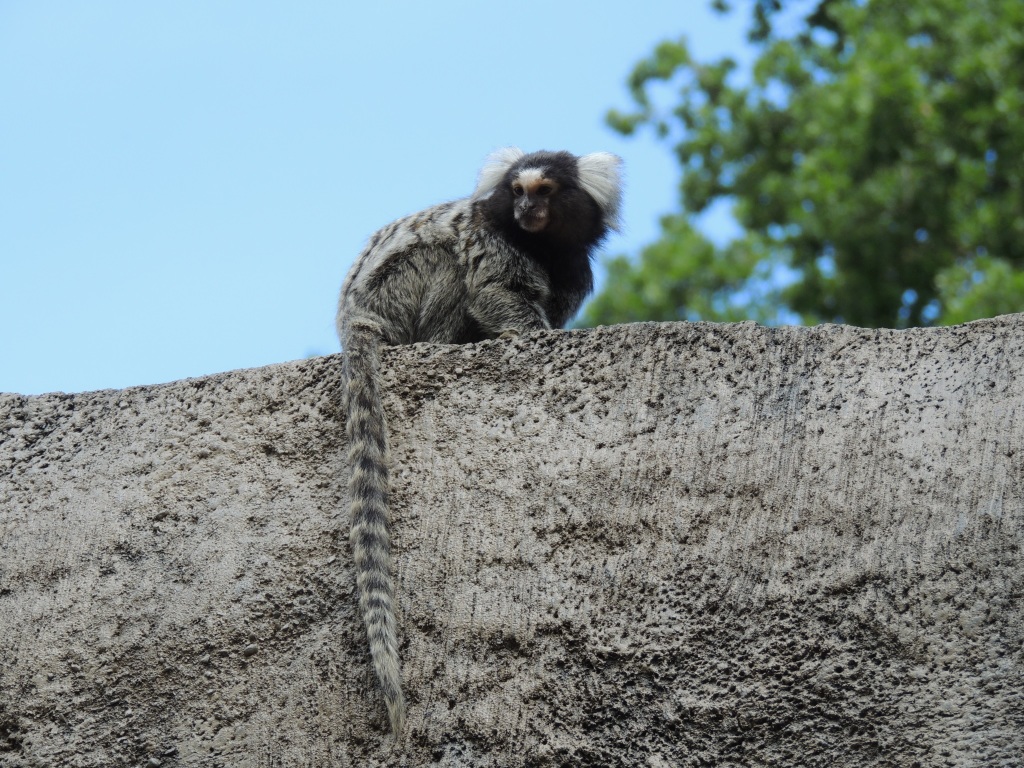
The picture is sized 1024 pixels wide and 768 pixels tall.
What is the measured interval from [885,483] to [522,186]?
2007 millimetres

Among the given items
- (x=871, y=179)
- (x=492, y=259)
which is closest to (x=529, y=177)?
(x=492, y=259)

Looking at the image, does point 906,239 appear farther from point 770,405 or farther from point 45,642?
point 45,642

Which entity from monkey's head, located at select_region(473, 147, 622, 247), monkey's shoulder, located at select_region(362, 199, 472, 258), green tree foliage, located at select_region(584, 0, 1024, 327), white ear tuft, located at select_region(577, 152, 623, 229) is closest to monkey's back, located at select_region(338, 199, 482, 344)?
monkey's shoulder, located at select_region(362, 199, 472, 258)

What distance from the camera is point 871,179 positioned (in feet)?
39.2

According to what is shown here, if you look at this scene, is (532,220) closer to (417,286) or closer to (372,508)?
(417,286)

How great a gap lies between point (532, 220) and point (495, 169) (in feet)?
1.77

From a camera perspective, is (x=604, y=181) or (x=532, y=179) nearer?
(x=532, y=179)

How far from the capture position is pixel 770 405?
141 inches

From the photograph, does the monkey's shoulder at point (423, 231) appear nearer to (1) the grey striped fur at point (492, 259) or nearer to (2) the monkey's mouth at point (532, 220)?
(1) the grey striped fur at point (492, 259)

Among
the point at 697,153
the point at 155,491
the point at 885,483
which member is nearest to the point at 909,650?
the point at 885,483

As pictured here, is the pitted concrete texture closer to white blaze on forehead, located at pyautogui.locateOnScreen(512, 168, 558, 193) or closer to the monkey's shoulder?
the monkey's shoulder

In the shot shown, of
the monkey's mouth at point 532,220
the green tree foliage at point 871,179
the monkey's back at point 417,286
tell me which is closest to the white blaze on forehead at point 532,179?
the monkey's mouth at point 532,220

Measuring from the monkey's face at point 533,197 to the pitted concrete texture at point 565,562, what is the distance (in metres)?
1.04

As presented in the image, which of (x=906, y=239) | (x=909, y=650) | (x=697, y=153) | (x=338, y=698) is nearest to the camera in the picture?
(x=909, y=650)
